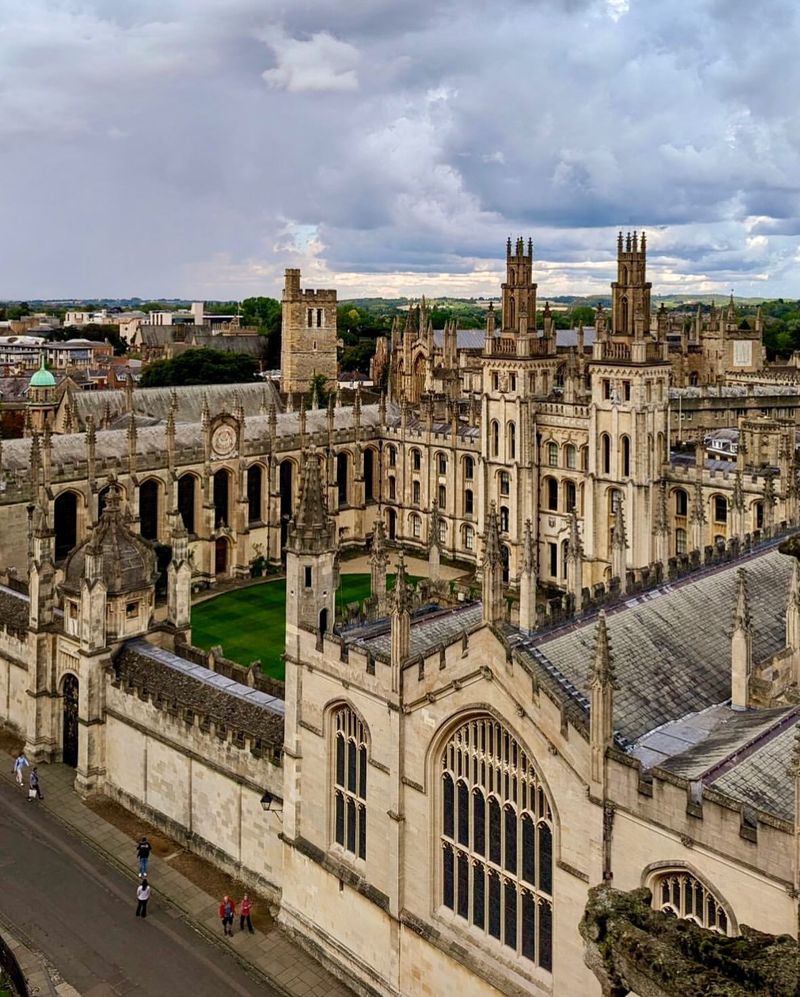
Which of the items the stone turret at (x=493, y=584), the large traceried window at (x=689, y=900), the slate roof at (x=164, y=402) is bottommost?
the large traceried window at (x=689, y=900)

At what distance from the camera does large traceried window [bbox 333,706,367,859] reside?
857 inches

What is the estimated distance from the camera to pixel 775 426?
49438 millimetres

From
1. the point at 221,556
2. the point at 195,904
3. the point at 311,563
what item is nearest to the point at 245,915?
the point at 195,904

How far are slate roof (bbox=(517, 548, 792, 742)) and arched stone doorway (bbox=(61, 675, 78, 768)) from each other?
18.2 meters

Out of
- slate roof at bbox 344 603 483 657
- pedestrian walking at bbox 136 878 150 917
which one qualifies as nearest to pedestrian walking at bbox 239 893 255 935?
pedestrian walking at bbox 136 878 150 917

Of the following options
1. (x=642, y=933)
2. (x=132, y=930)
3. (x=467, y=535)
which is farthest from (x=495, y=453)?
(x=642, y=933)

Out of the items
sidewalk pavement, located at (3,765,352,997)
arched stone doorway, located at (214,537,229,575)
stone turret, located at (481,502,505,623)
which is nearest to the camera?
stone turret, located at (481,502,505,623)

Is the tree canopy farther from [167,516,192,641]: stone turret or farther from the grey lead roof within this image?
[167,516,192,641]: stone turret

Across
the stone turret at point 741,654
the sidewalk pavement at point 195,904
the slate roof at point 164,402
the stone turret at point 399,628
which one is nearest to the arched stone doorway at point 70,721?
the sidewalk pavement at point 195,904

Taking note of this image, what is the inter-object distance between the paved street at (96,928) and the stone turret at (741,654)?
1165 cm

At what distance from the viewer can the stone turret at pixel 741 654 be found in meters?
19.0

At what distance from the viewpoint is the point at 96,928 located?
943 inches

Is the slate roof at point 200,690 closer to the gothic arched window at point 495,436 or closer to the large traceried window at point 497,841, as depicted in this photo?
the large traceried window at point 497,841

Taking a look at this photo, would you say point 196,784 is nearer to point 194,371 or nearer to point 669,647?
point 669,647
